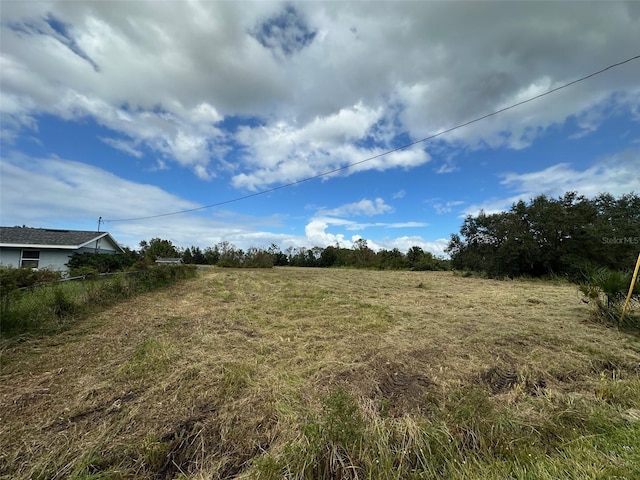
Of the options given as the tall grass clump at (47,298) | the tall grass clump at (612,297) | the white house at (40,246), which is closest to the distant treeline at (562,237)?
the tall grass clump at (612,297)

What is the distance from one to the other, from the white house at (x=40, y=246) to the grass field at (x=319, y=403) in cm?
1538

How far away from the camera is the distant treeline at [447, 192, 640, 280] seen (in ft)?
50.1

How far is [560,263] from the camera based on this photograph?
53.4ft

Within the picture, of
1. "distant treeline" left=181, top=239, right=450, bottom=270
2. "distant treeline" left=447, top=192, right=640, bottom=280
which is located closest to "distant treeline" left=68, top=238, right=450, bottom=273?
"distant treeline" left=181, top=239, right=450, bottom=270

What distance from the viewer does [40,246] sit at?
15570 millimetres

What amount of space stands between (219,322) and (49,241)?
667 inches

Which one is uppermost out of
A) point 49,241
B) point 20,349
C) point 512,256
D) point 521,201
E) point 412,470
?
point 521,201

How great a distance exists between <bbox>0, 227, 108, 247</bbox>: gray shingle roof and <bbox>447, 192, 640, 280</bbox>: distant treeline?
81.6 ft

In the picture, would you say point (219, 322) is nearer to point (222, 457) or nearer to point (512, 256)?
point (222, 457)

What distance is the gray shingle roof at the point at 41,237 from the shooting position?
15523 mm

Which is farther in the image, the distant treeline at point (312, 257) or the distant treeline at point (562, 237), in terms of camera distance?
the distant treeline at point (312, 257)

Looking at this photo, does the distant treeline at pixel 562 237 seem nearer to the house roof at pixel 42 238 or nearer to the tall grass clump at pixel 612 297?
the tall grass clump at pixel 612 297

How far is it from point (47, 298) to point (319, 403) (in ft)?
17.8

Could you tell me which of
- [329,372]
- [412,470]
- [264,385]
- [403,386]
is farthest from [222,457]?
[403,386]
